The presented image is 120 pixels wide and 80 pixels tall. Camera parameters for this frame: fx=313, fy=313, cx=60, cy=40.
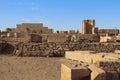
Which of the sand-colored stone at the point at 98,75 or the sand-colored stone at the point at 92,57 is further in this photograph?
the sand-colored stone at the point at 92,57

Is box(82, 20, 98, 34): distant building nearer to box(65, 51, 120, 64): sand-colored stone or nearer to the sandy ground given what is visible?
the sandy ground

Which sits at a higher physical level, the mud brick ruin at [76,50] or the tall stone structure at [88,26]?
the tall stone structure at [88,26]

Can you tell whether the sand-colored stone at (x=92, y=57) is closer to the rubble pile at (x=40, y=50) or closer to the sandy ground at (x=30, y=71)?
the sandy ground at (x=30, y=71)

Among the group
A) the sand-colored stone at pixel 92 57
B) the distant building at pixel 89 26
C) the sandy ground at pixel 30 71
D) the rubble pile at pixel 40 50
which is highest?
the distant building at pixel 89 26

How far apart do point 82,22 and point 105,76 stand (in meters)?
30.5

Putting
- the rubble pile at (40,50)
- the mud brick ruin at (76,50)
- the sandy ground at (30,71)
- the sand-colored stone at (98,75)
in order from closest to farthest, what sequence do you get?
1. the sand-colored stone at (98,75)
2. the mud brick ruin at (76,50)
3. the sandy ground at (30,71)
4. the rubble pile at (40,50)

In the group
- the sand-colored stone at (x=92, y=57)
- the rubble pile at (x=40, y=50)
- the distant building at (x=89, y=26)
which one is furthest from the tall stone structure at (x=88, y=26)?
the sand-colored stone at (x=92, y=57)

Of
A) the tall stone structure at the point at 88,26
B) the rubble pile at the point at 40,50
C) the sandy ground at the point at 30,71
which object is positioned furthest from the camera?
the tall stone structure at the point at 88,26

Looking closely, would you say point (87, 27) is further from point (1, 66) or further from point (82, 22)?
point (1, 66)

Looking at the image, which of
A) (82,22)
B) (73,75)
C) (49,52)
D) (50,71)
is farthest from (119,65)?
(82,22)

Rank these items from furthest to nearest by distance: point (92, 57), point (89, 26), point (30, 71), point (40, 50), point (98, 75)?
point (89, 26) < point (40, 50) < point (30, 71) < point (92, 57) < point (98, 75)

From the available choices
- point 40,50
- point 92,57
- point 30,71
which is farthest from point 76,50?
point 92,57

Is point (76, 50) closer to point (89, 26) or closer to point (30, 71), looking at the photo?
point (30, 71)

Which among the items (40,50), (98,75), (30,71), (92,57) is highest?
(92,57)
